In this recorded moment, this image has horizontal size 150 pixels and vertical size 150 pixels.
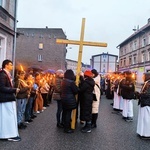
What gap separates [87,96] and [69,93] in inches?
22.1

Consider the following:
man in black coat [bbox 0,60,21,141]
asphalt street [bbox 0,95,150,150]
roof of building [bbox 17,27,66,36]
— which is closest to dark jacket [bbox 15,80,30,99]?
man in black coat [bbox 0,60,21,141]

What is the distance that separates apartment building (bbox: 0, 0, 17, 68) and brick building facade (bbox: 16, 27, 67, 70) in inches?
1323

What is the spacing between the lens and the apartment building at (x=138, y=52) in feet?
131

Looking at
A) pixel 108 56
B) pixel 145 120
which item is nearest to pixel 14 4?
pixel 145 120

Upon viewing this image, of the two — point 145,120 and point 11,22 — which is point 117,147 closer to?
point 145,120

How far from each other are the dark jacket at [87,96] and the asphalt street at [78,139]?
55 cm

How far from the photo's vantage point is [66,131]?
6.82 metres

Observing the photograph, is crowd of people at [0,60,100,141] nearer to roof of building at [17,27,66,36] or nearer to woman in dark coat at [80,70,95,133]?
woman in dark coat at [80,70,95,133]

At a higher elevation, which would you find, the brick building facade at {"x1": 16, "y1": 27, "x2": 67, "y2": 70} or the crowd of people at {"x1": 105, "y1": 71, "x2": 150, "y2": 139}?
the brick building facade at {"x1": 16, "y1": 27, "x2": 67, "y2": 70}

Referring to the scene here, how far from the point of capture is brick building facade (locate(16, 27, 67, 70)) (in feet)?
154

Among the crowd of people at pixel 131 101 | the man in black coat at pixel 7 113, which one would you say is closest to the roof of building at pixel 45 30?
the crowd of people at pixel 131 101

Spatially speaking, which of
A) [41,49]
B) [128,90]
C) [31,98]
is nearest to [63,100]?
[31,98]

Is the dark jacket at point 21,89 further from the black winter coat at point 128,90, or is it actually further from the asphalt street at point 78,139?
the black winter coat at point 128,90

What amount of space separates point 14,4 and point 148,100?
9.96 metres
